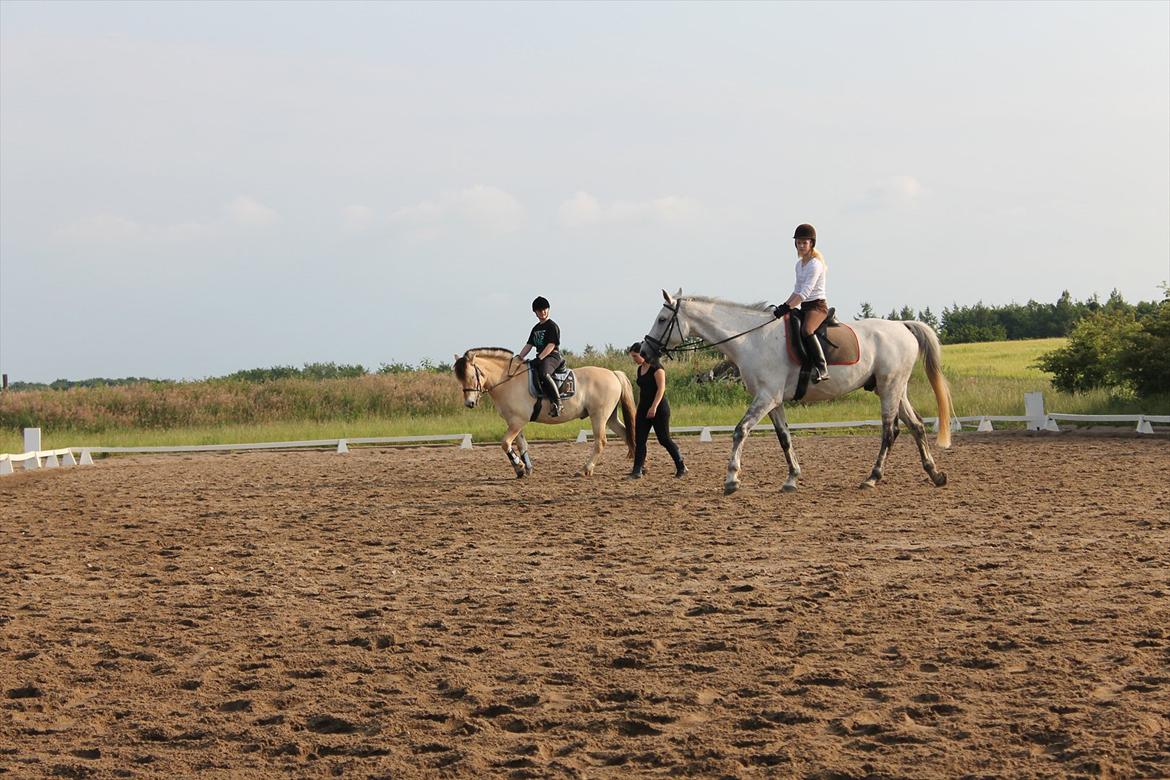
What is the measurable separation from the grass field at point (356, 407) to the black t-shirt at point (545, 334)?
10789 millimetres

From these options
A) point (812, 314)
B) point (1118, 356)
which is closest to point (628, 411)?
point (812, 314)

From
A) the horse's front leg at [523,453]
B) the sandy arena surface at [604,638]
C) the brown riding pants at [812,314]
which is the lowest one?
the sandy arena surface at [604,638]

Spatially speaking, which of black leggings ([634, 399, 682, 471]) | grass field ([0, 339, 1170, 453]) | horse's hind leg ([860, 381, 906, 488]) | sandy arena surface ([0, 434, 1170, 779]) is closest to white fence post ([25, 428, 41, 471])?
grass field ([0, 339, 1170, 453])

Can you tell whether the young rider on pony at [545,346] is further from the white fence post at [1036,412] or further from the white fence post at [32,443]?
the white fence post at [1036,412]

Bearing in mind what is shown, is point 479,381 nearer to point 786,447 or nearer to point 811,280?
point 786,447

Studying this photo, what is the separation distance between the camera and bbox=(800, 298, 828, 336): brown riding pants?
1344 cm

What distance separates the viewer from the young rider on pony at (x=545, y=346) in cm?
1595

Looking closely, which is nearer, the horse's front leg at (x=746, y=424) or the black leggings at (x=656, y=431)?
the horse's front leg at (x=746, y=424)

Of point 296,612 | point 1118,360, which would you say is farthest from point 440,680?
point 1118,360

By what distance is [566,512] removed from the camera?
42.0 ft

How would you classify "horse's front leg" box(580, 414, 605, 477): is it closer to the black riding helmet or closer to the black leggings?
the black leggings

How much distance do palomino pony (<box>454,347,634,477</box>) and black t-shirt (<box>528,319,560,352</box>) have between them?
23.1 inches

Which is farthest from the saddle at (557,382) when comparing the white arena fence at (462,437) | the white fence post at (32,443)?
the white fence post at (32,443)

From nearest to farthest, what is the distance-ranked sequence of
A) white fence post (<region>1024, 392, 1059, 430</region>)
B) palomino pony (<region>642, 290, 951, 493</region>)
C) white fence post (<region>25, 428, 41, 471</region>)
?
palomino pony (<region>642, 290, 951, 493</region>) < white fence post (<region>25, 428, 41, 471</region>) < white fence post (<region>1024, 392, 1059, 430</region>)
